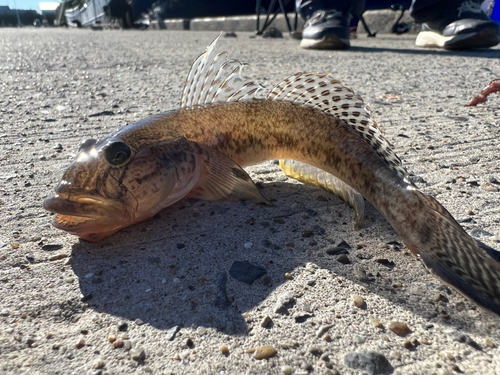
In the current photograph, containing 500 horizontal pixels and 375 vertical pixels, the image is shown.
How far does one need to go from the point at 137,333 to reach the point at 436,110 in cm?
328

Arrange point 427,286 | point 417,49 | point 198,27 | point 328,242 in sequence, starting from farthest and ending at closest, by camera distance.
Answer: point 198,27
point 417,49
point 328,242
point 427,286

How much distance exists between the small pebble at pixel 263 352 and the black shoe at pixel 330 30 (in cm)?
663

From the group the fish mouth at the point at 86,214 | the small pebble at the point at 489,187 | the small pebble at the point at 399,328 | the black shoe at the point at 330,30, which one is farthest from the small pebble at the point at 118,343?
the black shoe at the point at 330,30

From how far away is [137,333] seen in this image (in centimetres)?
126

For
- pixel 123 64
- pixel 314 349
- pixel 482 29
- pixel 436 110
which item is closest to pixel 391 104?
pixel 436 110

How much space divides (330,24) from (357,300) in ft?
21.6

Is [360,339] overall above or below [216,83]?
below

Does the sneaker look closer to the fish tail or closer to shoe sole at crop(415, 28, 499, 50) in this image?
shoe sole at crop(415, 28, 499, 50)

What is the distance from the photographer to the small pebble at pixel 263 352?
1.18m

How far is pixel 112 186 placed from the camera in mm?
1575

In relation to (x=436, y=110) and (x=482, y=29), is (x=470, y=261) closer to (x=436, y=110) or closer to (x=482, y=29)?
(x=436, y=110)

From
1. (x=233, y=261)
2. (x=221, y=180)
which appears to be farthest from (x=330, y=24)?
(x=233, y=261)

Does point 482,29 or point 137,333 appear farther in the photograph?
point 482,29

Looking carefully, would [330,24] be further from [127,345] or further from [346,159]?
[127,345]
